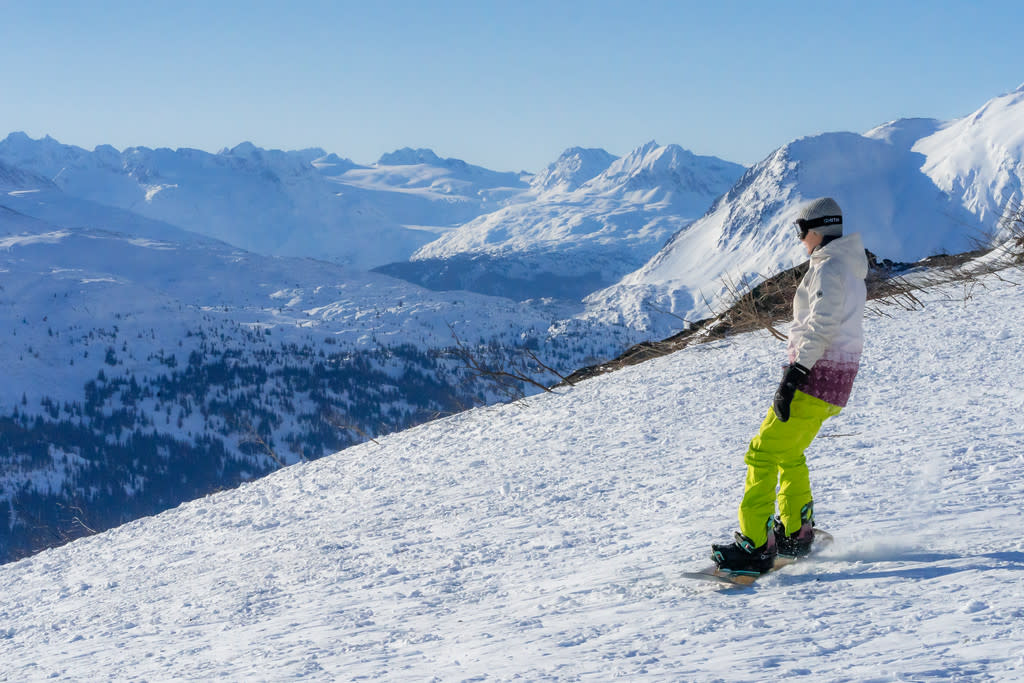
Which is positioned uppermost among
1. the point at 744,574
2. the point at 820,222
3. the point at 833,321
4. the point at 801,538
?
the point at 820,222

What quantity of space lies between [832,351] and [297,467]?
10099mm

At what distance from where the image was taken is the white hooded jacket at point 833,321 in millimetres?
5094

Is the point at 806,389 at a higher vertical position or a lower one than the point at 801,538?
higher

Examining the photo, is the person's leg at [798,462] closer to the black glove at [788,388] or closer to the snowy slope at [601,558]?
the black glove at [788,388]

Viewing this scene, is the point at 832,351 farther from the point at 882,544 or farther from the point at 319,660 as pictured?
the point at 319,660

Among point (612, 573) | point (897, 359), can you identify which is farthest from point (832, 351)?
point (897, 359)

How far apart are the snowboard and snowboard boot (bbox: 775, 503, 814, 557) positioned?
38 millimetres

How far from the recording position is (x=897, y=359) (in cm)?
1036

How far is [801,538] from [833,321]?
147 centimetres

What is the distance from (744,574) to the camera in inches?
199

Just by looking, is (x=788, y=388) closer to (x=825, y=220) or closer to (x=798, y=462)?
(x=798, y=462)

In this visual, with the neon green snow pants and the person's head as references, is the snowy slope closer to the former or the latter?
→ the neon green snow pants

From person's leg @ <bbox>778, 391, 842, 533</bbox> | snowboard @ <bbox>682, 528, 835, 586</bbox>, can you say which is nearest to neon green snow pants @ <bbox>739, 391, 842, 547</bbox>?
person's leg @ <bbox>778, 391, 842, 533</bbox>

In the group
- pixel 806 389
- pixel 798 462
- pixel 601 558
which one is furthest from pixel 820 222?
pixel 601 558
